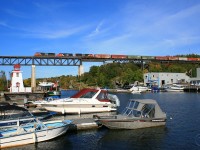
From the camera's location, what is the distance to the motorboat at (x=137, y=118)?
27.1 metres

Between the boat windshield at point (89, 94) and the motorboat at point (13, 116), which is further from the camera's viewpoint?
the boat windshield at point (89, 94)

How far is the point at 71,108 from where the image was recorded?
38.5 m

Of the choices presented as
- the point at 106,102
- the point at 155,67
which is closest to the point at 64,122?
the point at 106,102

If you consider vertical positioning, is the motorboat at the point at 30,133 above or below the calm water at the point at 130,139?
above

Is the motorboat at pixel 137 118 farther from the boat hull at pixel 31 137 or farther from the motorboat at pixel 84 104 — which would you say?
the motorboat at pixel 84 104

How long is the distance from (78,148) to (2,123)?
6991 mm

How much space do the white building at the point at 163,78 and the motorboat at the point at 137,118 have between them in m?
106

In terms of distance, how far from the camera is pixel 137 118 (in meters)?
27.4

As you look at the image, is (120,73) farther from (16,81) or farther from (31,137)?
(31,137)

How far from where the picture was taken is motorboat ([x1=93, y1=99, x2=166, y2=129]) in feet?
88.9

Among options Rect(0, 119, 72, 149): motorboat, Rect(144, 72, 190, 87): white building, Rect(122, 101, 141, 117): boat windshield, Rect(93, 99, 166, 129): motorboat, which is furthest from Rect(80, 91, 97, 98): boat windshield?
Rect(144, 72, 190, 87): white building

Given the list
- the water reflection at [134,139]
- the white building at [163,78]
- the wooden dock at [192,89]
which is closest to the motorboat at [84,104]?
the water reflection at [134,139]

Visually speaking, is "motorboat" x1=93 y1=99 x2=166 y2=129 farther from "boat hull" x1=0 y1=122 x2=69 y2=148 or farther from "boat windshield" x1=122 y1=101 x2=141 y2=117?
"boat hull" x1=0 y1=122 x2=69 y2=148

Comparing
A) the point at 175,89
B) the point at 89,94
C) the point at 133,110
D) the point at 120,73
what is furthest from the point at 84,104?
the point at 120,73
